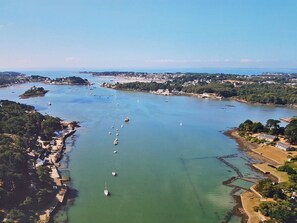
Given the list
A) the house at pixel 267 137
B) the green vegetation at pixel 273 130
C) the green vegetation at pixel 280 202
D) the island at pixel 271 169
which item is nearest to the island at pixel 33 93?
the island at pixel 271 169

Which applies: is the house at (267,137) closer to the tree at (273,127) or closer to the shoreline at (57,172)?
the tree at (273,127)

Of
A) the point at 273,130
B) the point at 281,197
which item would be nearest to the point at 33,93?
the point at 273,130

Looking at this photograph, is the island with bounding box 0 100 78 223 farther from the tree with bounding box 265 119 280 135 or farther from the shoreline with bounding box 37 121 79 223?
the tree with bounding box 265 119 280 135

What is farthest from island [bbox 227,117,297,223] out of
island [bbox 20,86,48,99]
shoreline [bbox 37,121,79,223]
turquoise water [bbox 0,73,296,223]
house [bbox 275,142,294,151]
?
Answer: island [bbox 20,86,48,99]

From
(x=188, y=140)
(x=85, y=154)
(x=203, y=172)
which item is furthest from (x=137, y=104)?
(x=203, y=172)

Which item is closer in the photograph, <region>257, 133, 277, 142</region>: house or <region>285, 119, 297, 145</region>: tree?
<region>285, 119, 297, 145</region>: tree
